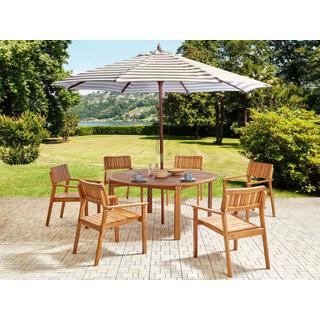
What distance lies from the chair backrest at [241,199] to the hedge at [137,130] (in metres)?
29.3

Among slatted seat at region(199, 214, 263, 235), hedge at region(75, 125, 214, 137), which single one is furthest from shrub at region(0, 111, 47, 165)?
hedge at region(75, 125, 214, 137)

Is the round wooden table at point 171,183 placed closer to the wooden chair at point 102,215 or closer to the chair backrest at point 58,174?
the wooden chair at point 102,215

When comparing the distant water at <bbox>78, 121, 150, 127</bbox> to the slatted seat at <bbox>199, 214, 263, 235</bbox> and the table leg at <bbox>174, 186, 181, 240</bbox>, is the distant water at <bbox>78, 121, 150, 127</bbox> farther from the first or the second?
the slatted seat at <bbox>199, 214, 263, 235</bbox>

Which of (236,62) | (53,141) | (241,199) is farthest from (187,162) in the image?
(53,141)

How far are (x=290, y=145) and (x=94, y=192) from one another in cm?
569

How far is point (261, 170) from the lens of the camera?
6637 millimetres

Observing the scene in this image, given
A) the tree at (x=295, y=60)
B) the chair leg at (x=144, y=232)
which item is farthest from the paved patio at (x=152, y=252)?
the tree at (x=295, y=60)

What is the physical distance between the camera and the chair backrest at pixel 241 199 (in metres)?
4.11

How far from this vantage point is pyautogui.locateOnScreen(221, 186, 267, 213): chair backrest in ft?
13.5
